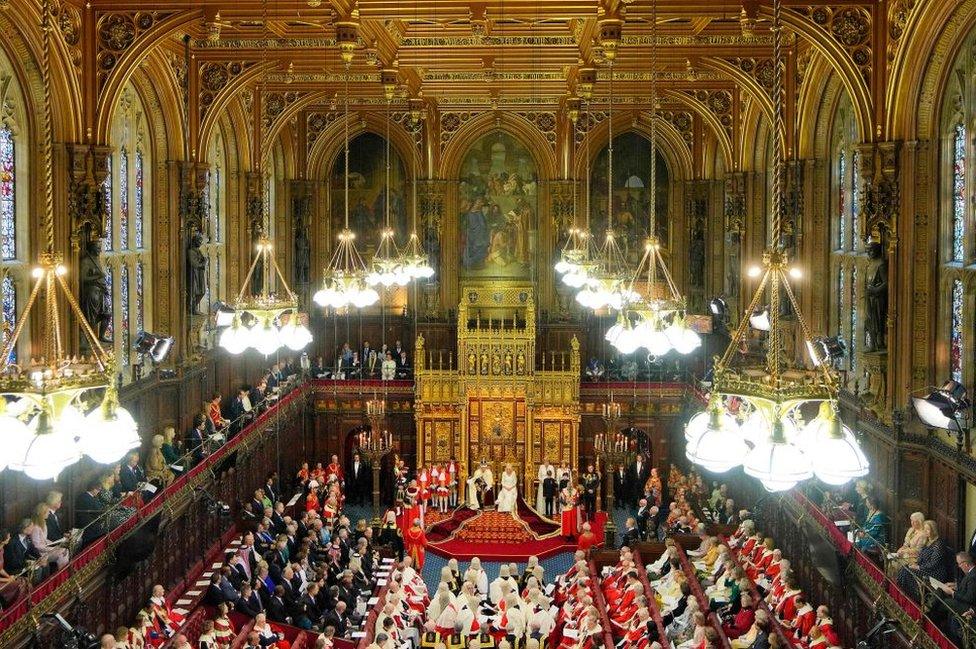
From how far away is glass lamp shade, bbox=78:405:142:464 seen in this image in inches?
290

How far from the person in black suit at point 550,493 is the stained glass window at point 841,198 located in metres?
9.94

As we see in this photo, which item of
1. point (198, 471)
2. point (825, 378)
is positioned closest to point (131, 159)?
point (198, 471)

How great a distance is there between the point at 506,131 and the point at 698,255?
6.90 meters

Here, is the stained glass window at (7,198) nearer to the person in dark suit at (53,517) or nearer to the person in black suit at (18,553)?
the person in dark suit at (53,517)

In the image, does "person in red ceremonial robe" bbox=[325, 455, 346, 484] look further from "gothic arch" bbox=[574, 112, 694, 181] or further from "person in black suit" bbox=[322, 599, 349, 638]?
"gothic arch" bbox=[574, 112, 694, 181]

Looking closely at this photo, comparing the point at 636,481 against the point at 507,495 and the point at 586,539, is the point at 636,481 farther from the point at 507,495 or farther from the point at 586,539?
the point at 586,539

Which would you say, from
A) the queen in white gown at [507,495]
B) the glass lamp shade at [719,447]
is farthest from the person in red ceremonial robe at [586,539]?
the glass lamp shade at [719,447]

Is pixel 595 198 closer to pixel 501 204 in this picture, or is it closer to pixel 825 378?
pixel 501 204

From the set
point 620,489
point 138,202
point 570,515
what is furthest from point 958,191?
point 620,489

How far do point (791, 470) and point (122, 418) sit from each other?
4429mm

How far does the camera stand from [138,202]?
72.6 feet

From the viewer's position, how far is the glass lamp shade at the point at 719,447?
7.18 meters

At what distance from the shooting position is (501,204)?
33875 millimetres

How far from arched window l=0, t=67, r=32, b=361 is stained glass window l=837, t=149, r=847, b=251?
1440cm
